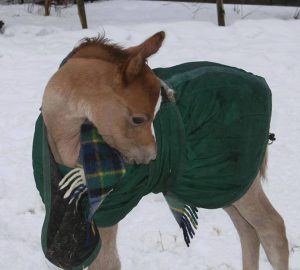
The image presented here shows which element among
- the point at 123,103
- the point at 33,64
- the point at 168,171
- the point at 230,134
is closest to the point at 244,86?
the point at 230,134

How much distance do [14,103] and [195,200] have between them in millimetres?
2876

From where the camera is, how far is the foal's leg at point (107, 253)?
2.39m

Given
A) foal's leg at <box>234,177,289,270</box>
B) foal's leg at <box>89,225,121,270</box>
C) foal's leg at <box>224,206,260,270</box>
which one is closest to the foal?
foal's leg at <box>89,225,121,270</box>

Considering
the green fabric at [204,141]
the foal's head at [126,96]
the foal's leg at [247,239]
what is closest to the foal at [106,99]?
the foal's head at [126,96]

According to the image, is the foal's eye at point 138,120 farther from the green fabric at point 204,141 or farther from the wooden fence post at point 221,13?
the wooden fence post at point 221,13

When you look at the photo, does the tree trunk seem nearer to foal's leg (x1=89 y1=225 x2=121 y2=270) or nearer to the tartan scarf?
foal's leg (x1=89 y1=225 x2=121 y2=270)

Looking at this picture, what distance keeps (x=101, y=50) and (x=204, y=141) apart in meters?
0.59

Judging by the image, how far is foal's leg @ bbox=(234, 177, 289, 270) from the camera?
2600mm

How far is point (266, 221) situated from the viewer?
265cm

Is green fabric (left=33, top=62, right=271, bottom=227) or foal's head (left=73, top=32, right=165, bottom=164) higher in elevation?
foal's head (left=73, top=32, right=165, bottom=164)

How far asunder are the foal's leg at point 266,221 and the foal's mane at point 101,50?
95 centimetres

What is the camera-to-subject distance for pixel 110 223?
224 centimetres

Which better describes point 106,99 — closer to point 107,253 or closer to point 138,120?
point 138,120

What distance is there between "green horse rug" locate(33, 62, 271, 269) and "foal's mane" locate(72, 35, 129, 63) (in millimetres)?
229
